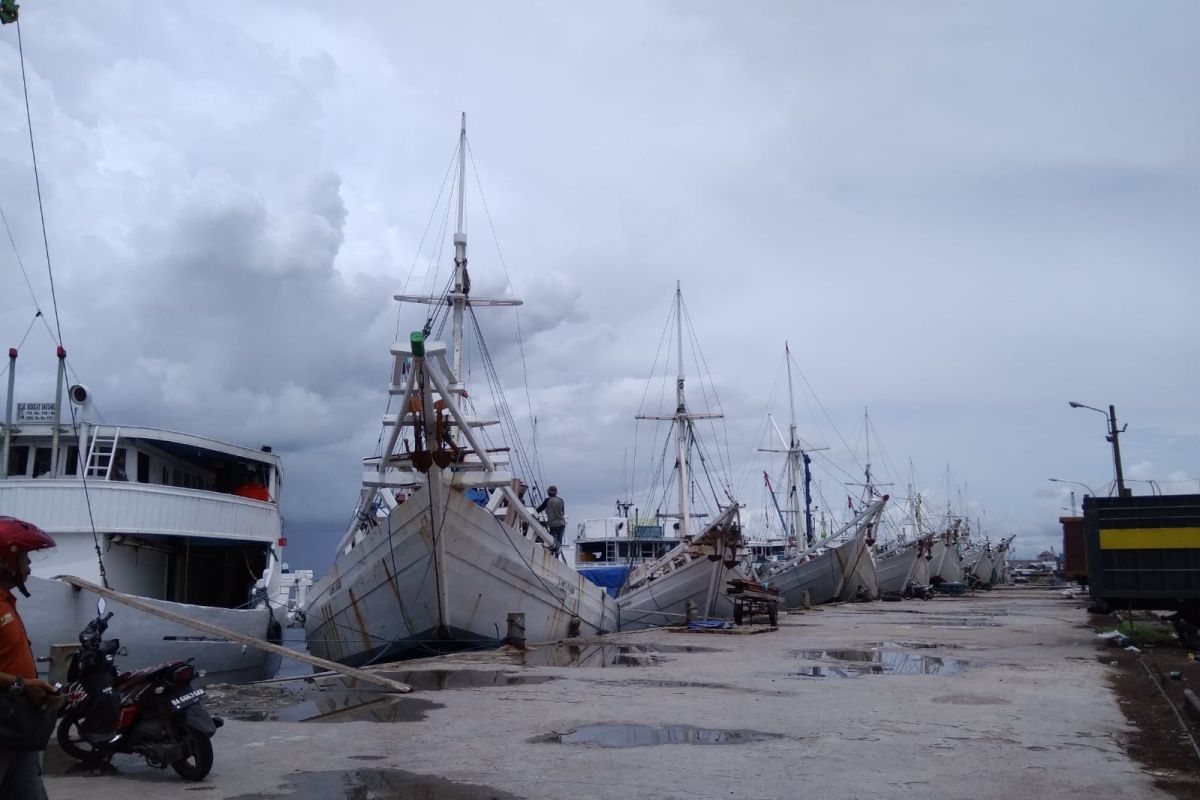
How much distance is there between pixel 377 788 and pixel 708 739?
110 inches

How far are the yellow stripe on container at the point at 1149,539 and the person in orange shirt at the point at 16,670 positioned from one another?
14580 millimetres

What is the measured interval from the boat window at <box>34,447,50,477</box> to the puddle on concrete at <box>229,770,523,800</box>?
1267 centimetres

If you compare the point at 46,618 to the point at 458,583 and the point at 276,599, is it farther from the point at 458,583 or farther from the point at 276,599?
the point at 276,599

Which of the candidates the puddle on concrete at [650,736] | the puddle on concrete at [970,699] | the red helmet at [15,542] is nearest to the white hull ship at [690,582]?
the puddle on concrete at [970,699]

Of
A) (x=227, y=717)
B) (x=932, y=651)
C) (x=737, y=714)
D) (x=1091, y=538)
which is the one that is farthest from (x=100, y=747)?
(x=1091, y=538)

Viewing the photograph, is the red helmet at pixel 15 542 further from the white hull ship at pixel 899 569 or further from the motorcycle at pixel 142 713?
the white hull ship at pixel 899 569

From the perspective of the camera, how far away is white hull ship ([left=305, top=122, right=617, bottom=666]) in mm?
15055

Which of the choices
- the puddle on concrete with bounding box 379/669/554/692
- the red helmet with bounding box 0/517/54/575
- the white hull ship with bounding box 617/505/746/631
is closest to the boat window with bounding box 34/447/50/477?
the puddle on concrete with bounding box 379/669/554/692

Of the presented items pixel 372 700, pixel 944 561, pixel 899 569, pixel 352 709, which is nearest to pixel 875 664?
pixel 372 700

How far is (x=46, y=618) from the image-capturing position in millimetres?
10805

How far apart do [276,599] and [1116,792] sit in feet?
54.5

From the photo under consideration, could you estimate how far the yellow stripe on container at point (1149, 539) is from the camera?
13.4 m

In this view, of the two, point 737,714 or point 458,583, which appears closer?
point 737,714

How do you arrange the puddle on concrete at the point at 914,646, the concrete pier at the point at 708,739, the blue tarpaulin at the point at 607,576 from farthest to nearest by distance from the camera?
the blue tarpaulin at the point at 607,576, the puddle on concrete at the point at 914,646, the concrete pier at the point at 708,739
